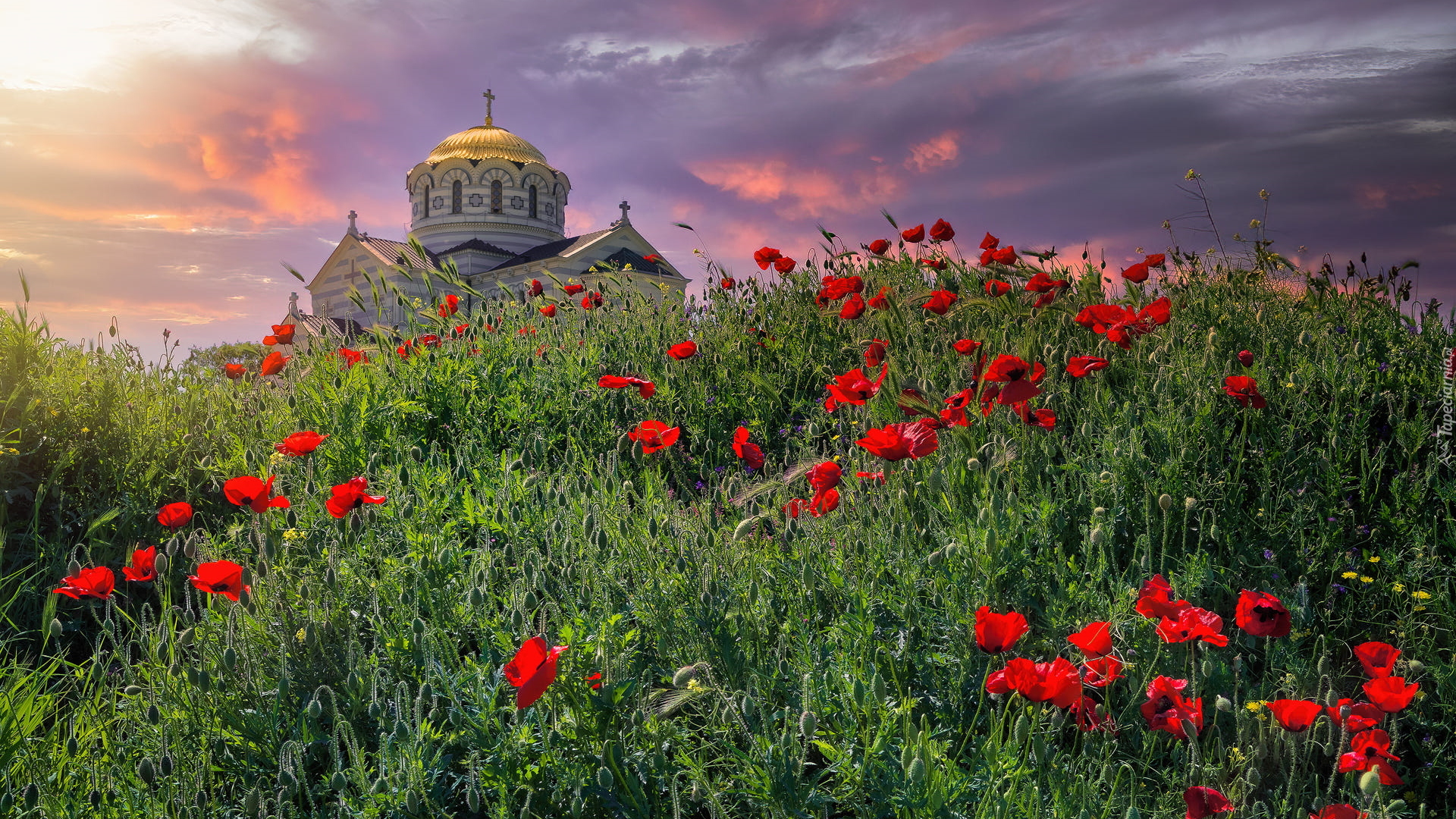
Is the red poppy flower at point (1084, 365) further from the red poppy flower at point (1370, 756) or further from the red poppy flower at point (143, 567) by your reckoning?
the red poppy flower at point (143, 567)

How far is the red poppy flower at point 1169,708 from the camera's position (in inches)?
81.2

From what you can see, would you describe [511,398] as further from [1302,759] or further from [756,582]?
[1302,759]

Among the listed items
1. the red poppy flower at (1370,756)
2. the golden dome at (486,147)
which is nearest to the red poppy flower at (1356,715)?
the red poppy flower at (1370,756)

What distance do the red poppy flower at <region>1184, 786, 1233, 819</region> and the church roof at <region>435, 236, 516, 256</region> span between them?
4415 cm

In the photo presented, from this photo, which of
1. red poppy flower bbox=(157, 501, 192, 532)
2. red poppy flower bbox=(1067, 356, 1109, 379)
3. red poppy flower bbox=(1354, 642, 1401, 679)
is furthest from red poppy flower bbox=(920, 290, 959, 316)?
red poppy flower bbox=(157, 501, 192, 532)

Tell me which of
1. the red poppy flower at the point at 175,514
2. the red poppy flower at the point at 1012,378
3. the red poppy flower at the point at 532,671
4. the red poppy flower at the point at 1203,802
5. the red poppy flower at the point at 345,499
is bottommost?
the red poppy flower at the point at 1203,802

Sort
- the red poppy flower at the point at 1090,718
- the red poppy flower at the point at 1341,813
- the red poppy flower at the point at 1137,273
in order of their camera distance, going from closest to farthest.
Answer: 1. the red poppy flower at the point at 1341,813
2. the red poppy flower at the point at 1090,718
3. the red poppy flower at the point at 1137,273

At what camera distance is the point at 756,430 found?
4.89 meters

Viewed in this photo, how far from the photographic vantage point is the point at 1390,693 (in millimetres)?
Answer: 2084

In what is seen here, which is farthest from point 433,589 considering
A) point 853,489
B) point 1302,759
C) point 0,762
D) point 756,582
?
point 1302,759

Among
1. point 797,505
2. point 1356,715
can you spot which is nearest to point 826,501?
point 797,505

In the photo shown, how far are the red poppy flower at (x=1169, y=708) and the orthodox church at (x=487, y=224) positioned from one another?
130ft

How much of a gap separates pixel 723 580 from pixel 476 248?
43.8m

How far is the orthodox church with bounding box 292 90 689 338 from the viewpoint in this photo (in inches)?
1647
